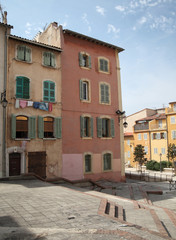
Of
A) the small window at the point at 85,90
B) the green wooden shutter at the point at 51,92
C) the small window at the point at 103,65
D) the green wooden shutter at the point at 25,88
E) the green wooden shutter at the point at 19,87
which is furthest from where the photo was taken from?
the small window at the point at 103,65

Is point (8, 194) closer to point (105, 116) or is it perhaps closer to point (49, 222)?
point (49, 222)

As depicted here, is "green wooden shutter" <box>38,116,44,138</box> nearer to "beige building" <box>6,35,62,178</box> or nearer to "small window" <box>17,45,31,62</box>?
"beige building" <box>6,35,62,178</box>

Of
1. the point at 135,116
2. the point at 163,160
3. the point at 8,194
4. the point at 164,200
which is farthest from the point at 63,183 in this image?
the point at 135,116

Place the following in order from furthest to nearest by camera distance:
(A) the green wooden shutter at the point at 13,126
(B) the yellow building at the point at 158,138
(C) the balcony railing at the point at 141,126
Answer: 1. (C) the balcony railing at the point at 141,126
2. (B) the yellow building at the point at 158,138
3. (A) the green wooden shutter at the point at 13,126

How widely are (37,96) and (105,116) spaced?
7.04 metres

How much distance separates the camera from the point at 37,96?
56.6 feet

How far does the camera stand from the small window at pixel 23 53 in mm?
16913

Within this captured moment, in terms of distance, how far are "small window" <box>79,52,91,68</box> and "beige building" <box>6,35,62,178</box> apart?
2748 millimetres

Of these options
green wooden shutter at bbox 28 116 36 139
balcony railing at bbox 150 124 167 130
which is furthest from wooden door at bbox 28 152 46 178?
balcony railing at bbox 150 124 167 130

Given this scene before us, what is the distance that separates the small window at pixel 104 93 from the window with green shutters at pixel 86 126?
7.90ft

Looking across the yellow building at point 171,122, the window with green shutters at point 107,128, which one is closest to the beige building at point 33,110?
the window with green shutters at point 107,128

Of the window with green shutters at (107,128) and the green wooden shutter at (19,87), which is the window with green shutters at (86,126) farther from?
the green wooden shutter at (19,87)

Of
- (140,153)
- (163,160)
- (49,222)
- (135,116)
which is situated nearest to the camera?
(49,222)

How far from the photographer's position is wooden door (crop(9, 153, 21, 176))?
15.7 metres
